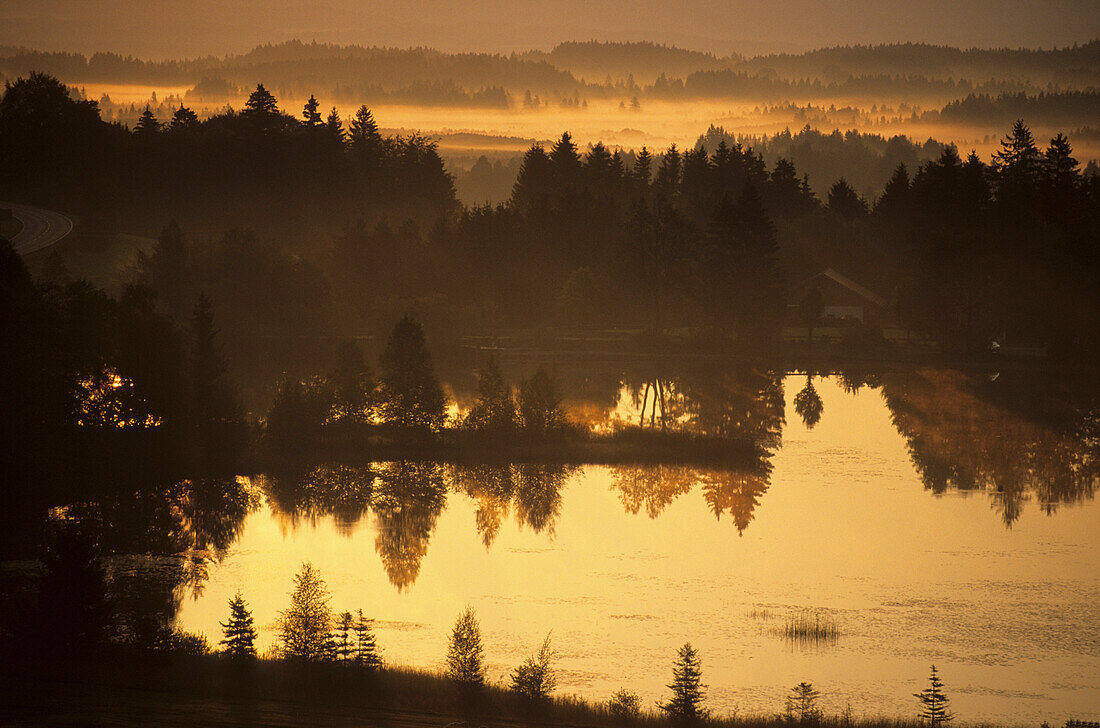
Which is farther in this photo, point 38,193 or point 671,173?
point 671,173

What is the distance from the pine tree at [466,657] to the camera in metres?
32.1

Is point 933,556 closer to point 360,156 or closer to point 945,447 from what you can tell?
point 945,447

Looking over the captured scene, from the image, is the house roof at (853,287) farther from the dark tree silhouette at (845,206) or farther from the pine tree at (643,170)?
the pine tree at (643,170)

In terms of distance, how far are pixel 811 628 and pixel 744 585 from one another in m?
5.26

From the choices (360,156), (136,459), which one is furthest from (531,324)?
(136,459)

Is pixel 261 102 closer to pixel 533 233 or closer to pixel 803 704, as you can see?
pixel 533 233

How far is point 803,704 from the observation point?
32125mm

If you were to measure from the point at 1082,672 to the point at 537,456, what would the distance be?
34.7m

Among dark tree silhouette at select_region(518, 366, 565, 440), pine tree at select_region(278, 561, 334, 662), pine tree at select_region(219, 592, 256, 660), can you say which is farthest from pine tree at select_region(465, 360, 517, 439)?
pine tree at select_region(219, 592, 256, 660)

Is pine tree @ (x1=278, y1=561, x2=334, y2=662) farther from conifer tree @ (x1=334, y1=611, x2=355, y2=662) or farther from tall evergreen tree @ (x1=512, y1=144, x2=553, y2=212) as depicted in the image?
tall evergreen tree @ (x1=512, y1=144, x2=553, y2=212)

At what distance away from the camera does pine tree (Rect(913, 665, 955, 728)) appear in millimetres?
31672

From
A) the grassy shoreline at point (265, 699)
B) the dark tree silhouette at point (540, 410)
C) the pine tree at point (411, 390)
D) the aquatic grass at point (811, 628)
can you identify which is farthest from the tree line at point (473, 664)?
the dark tree silhouette at point (540, 410)

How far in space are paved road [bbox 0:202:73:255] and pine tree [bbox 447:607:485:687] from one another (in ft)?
273

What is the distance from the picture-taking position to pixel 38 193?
126938 mm
